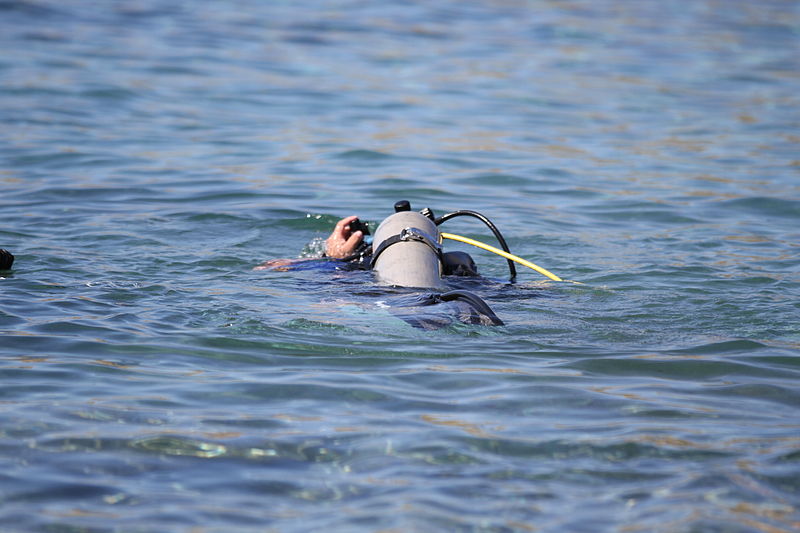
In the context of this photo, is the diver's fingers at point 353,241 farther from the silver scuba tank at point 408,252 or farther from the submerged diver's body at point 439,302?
the silver scuba tank at point 408,252

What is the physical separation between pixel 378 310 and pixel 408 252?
627 mm

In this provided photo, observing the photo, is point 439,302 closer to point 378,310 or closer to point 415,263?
point 378,310

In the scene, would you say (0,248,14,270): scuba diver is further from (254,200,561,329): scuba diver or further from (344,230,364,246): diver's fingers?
(344,230,364,246): diver's fingers

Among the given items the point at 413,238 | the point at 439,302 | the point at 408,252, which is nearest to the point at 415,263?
the point at 408,252

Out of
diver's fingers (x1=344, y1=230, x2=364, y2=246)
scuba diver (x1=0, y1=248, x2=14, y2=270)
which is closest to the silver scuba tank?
diver's fingers (x1=344, y1=230, x2=364, y2=246)

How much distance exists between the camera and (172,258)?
6.27 m

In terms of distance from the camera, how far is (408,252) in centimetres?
532

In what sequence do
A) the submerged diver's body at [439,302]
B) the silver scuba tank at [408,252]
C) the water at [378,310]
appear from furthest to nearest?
the silver scuba tank at [408,252] < the submerged diver's body at [439,302] < the water at [378,310]

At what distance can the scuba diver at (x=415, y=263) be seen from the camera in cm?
466

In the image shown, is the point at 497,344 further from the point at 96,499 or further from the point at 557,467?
the point at 96,499

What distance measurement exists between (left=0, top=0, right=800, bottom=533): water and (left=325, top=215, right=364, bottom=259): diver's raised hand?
36cm

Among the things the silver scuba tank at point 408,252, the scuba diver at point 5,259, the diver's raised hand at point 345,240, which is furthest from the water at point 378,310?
the diver's raised hand at point 345,240

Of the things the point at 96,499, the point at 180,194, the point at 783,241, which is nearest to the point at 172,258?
the point at 180,194

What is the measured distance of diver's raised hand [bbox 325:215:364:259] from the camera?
19.9 ft
